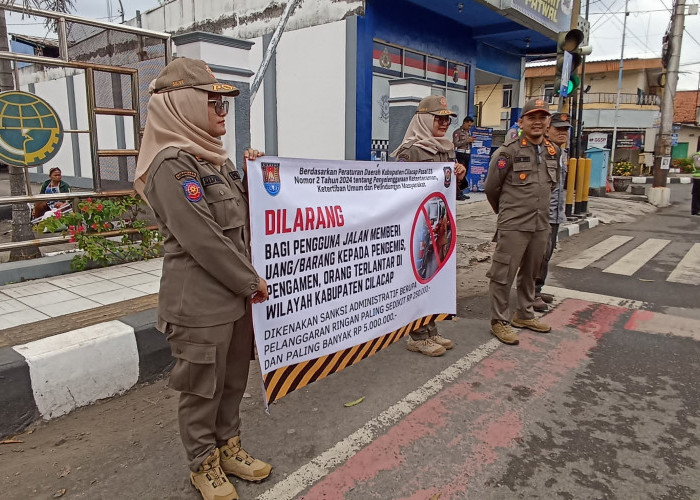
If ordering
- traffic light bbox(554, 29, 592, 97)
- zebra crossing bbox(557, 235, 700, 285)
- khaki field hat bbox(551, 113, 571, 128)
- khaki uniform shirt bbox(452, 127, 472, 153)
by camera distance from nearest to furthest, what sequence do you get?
khaki field hat bbox(551, 113, 571, 128) < traffic light bbox(554, 29, 592, 97) < zebra crossing bbox(557, 235, 700, 285) < khaki uniform shirt bbox(452, 127, 472, 153)

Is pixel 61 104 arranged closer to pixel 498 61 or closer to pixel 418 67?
pixel 418 67

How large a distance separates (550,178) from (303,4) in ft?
29.0

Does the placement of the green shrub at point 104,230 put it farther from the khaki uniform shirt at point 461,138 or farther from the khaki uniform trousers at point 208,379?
the khaki uniform shirt at point 461,138

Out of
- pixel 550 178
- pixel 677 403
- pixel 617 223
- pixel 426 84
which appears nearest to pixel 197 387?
pixel 677 403

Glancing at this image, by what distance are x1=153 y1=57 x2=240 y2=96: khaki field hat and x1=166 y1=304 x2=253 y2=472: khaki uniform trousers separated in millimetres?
1010

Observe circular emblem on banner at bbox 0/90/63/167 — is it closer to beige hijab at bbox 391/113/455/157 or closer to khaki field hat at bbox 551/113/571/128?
beige hijab at bbox 391/113/455/157

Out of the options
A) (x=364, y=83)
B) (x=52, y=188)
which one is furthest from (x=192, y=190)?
(x=364, y=83)

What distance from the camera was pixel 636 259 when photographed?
795cm

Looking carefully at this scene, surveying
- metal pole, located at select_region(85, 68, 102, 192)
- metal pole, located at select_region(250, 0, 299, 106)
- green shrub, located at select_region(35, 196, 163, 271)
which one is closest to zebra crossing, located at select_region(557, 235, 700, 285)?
metal pole, located at select_region(250, 0, 299, 106)

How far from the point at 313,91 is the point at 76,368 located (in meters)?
9.36

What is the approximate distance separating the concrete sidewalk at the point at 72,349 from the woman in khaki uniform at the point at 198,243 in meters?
1.26

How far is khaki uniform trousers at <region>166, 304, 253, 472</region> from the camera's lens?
222 cm

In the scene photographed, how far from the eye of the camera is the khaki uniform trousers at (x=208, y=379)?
2221 millimetres

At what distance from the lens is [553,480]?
8.34 feet
